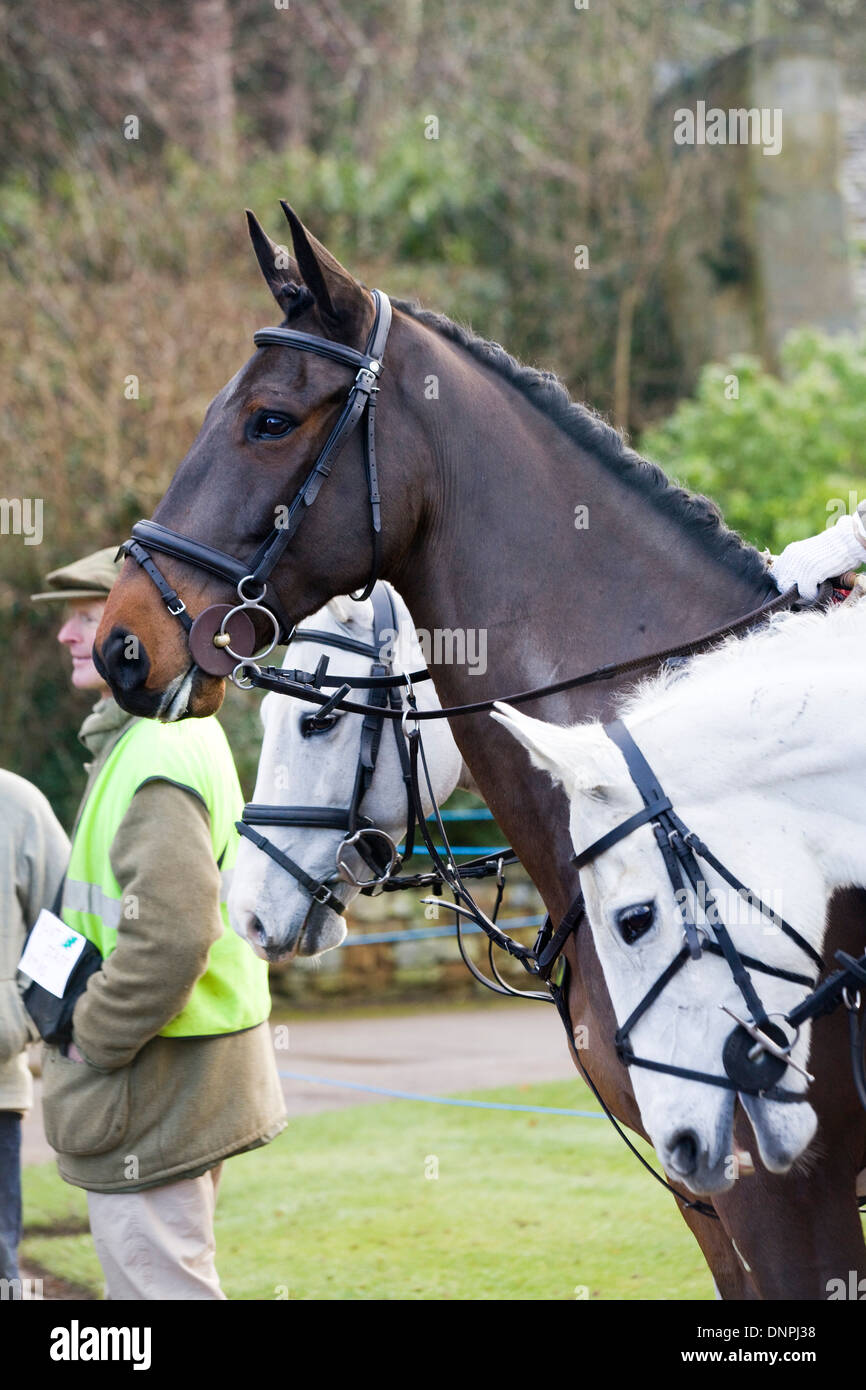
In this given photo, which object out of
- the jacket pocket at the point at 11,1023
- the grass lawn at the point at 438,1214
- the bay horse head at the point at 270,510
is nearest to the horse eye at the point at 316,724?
the bay horse head at the point at 270,510

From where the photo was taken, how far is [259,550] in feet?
9.72

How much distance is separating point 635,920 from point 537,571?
0.93m

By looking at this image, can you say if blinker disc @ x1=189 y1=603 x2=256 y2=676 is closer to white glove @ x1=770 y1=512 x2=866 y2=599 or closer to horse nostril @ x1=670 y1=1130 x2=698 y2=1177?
white glove @ x1=770 y1=512 x2=866 y2=599

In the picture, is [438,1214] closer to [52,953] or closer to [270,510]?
[52,953]

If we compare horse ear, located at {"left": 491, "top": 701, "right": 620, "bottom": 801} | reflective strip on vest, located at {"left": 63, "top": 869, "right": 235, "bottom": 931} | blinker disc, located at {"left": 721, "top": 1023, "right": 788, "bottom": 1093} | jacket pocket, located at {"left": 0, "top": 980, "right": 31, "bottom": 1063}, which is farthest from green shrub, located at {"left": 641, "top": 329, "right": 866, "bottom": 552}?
blinker disc, located at {"left": 721, "top": 1023, "right": 788, "bottom": 1093}

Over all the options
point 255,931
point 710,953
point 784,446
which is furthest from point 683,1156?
point 784,446

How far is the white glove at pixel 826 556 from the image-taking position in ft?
9.50

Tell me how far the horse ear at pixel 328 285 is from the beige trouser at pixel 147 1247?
2332 mm

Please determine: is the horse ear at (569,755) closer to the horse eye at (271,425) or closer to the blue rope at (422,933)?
the horse eye at (271,425)

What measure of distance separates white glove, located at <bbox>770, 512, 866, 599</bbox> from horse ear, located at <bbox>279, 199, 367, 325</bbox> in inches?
42.2

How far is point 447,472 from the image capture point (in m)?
3.11

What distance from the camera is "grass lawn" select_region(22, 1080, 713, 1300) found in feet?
17.6

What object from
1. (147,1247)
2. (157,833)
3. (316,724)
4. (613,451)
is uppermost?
(613,451)

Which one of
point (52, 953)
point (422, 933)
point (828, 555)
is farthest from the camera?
point (422, 933)
